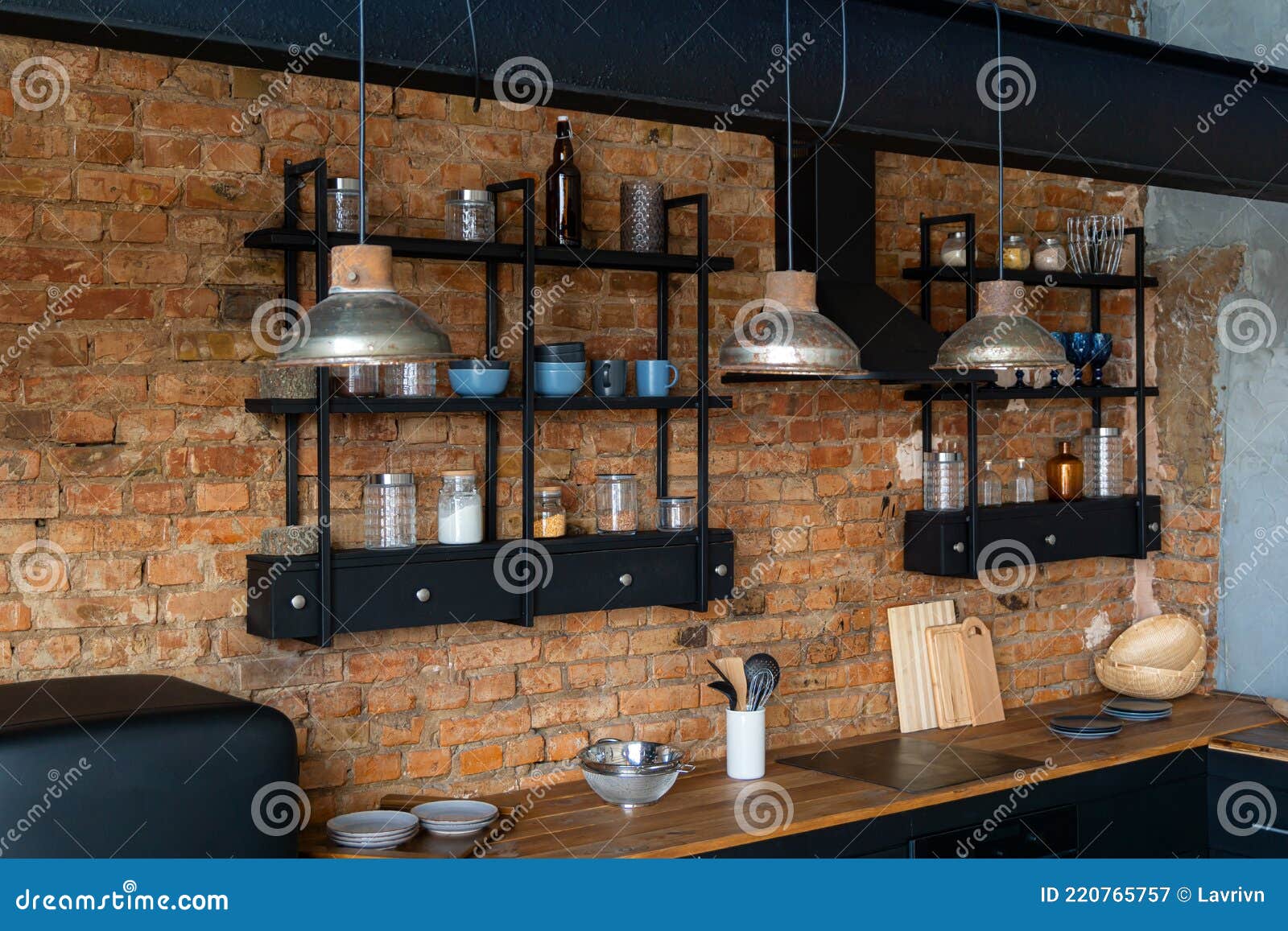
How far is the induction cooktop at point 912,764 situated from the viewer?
342 cm

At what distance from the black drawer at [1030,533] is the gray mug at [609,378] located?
116 centimetres

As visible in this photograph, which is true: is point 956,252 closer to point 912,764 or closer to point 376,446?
point 912,764

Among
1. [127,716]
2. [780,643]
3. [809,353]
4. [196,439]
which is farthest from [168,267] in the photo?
[780,643]

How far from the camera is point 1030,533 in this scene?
4.12 m

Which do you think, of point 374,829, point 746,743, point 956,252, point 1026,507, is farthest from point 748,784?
point 956,252

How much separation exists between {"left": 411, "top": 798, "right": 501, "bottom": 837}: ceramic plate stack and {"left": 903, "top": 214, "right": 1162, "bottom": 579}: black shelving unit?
5.14 ft

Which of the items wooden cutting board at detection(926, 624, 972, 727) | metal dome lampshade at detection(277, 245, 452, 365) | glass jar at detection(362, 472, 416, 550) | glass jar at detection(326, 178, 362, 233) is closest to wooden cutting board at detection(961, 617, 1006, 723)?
wooden cutting board at detection(926, 624, 972, 727)

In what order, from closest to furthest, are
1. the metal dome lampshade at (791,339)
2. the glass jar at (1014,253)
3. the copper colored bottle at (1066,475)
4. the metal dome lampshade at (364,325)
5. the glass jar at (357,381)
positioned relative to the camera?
1. the metal dome lampshade at (364,325)
2. the metal dome lampshade at (791,339)
3. the glass jar at (357,381)
4. the glass jar at (1014,253)
5. the copper colored bottle at (1066,475)

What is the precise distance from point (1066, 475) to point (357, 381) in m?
2.33

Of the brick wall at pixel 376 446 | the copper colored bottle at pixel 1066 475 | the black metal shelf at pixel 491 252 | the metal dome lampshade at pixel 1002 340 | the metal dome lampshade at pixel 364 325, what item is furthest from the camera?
the copper colored bottle at pixel 1066 475

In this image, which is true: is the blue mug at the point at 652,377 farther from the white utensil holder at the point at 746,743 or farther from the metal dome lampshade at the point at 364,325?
the metal dome lampshade at the point at 364,325

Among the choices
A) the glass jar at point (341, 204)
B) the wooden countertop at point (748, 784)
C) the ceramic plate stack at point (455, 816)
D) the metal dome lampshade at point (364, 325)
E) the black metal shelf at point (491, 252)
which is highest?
the glass jar at point (341, 204)

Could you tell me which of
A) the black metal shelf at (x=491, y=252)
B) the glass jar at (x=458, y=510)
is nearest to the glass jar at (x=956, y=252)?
the black metal shelf at (x=491, y=252)

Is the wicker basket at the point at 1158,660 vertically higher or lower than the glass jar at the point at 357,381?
lower
